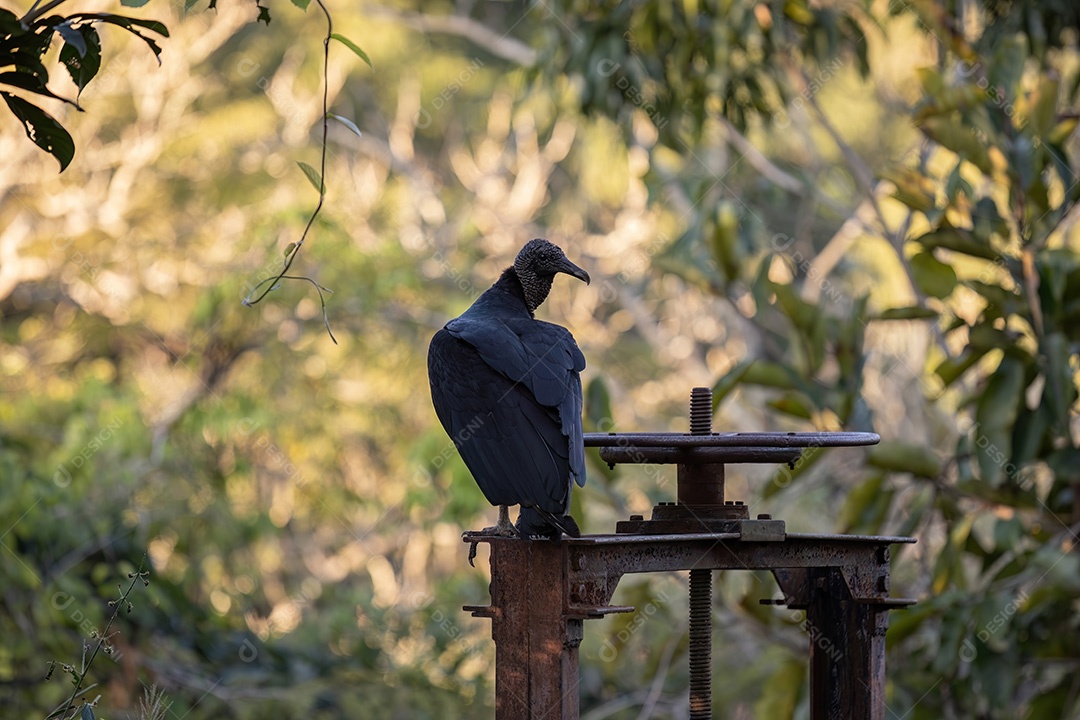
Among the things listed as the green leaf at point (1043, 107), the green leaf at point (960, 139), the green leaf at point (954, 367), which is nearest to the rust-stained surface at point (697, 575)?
the green leaf at point (954, 367)

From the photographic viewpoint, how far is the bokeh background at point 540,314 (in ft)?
13.9

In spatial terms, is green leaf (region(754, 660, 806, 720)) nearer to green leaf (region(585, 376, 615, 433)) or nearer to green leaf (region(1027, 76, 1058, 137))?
green leaf (region(585, 376, 615, 433))

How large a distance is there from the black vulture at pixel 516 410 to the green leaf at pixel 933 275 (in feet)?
6.41

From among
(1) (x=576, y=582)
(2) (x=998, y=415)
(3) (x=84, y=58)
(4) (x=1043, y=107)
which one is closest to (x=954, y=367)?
(2) (x=998, y=415)

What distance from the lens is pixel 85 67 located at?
1.89 m

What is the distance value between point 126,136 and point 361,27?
3.24 metres

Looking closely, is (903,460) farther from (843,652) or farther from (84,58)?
(84,58)

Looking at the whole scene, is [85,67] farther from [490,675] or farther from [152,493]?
[490,675]

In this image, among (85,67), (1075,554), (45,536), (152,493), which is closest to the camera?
(85,67)

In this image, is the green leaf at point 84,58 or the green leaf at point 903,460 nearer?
the green leaf at point 84,58

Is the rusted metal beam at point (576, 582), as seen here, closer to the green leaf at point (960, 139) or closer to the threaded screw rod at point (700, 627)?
the threaded screw rod at point (700, 627)

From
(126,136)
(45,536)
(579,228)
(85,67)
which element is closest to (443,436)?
(45,536)

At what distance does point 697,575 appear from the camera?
2490mm

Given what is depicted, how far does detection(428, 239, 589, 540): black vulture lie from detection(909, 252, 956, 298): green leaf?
195cm
